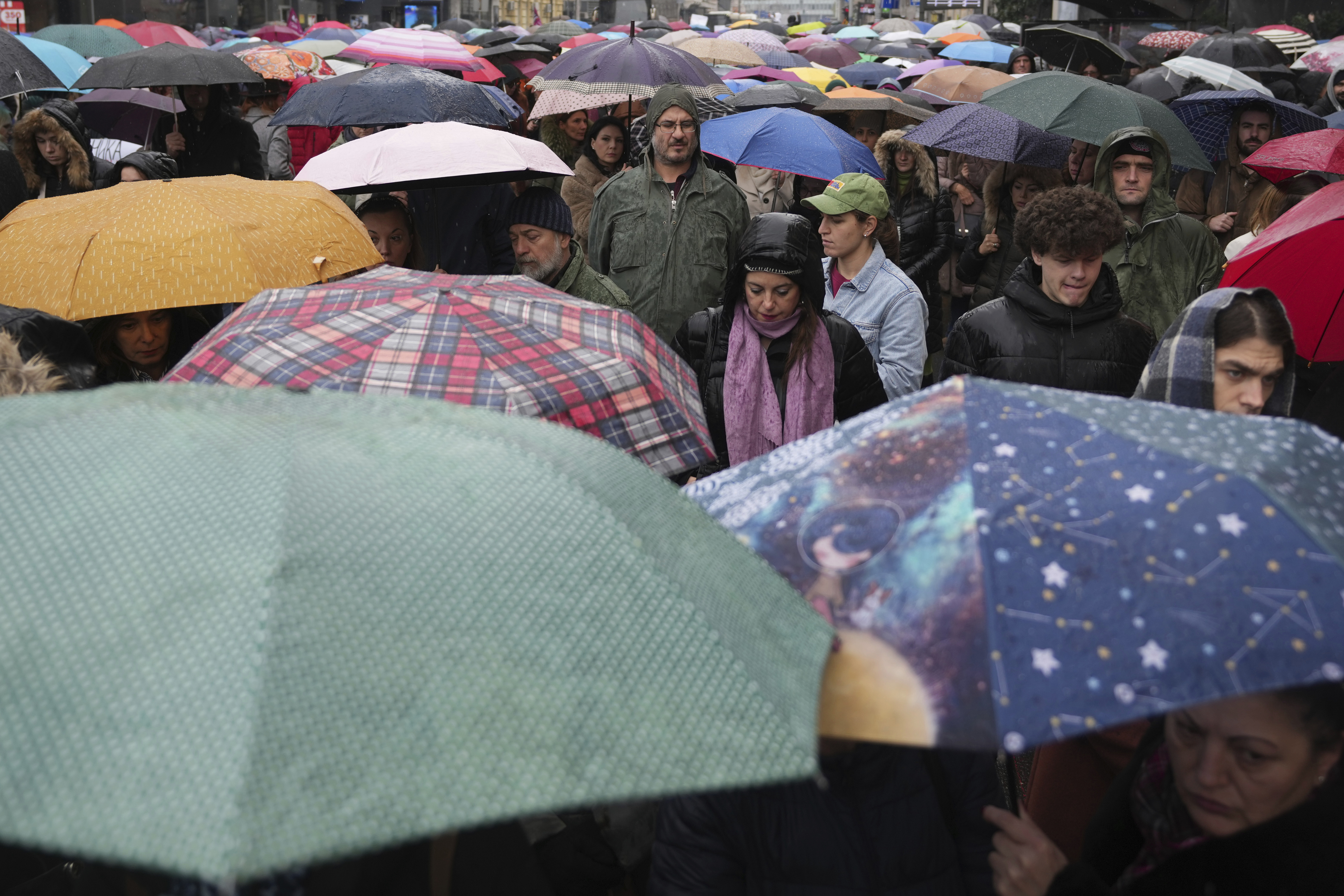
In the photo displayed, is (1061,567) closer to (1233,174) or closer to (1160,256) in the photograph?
(1160,256)

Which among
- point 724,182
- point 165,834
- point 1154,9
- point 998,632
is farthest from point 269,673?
point 1154,9

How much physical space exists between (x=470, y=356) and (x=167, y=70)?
7.02m

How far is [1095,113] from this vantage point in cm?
725

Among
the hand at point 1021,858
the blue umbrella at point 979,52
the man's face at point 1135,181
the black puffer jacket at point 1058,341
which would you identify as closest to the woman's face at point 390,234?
the black puffer jacket at point 1058,341

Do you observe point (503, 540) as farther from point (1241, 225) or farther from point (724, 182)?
point (1241, 225)

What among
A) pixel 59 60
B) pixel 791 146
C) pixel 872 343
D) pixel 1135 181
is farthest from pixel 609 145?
pixel 59 60

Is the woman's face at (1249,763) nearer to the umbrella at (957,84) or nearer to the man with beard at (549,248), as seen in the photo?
the man with beard at (549,248)

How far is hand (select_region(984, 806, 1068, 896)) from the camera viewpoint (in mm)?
2104

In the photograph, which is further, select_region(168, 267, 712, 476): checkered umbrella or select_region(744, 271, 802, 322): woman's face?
select_region(744, 271, 802, 322): woman's face

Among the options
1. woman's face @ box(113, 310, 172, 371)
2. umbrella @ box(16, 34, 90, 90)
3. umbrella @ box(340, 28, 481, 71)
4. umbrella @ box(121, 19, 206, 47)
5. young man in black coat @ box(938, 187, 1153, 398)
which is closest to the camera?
woman's face @ box(113, 310, 172, 371)

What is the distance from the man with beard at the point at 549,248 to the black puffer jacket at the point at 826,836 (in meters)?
3.13

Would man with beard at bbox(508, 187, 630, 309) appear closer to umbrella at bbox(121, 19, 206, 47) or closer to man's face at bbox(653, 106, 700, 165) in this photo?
man's face at bbox(653, 106, 700, 165)

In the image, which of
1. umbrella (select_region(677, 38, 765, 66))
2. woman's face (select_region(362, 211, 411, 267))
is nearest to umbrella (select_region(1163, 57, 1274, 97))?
umbrella (select_region(677, 38, 765, 66))

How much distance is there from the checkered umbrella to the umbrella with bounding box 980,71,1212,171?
16.5ft
